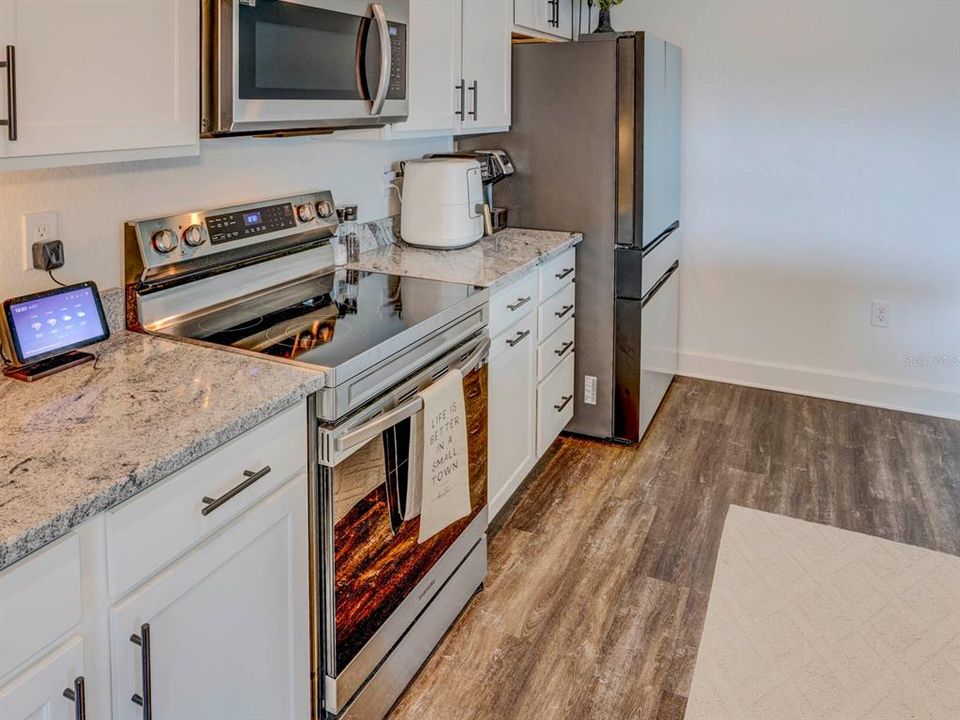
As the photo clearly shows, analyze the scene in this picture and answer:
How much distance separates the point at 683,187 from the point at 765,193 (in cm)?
40

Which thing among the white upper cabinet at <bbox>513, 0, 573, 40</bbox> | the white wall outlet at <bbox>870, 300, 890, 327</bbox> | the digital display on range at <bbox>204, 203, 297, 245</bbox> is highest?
the white upper cabinet at <bbox>513, 0, 573, 40</bbox>

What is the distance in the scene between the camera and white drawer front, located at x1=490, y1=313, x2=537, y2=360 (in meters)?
2.39

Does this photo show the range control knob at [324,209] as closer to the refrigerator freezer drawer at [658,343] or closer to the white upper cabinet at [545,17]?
the white upper cabinet at [545,17]

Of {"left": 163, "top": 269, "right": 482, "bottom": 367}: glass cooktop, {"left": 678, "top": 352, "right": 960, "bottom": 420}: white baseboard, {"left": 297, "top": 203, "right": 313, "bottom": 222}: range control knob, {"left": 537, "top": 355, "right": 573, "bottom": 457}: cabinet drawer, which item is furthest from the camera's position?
{"left": 678, "top": 352, "right": 960, "bottom": 420}: white baseboard

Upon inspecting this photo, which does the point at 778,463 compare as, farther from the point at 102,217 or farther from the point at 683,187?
the point at 102,217

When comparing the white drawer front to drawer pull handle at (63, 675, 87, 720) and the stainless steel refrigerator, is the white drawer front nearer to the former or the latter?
the stainless steel refrigerator

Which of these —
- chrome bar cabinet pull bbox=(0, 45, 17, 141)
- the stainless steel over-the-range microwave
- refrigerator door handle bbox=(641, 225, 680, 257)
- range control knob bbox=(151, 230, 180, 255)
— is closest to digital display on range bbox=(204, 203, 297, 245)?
range control knob bbox=(151, 230, 180, 255)

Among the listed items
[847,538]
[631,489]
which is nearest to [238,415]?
[631,489]

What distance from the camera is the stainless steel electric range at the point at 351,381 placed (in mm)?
1585

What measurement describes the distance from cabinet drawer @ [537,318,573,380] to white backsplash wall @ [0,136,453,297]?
0.86 m

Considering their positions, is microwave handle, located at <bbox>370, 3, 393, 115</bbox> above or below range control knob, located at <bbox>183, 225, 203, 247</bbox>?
above

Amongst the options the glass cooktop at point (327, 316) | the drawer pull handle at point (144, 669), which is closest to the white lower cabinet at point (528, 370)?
the glass cooktop at point (327, 316)

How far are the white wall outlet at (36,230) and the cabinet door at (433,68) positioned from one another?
1.00 m

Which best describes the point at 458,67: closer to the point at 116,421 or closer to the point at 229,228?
the point at 229,228
